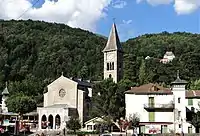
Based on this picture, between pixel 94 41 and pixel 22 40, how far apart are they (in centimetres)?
3002

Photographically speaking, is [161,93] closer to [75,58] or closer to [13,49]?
[75,58]

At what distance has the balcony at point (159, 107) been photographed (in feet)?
207

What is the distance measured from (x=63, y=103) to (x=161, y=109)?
25.7 metres

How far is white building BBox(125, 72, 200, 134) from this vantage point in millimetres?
62875

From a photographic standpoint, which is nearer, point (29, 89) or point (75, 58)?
point (29, 89)

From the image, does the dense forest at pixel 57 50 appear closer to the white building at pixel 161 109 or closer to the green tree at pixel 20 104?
the green tree at pixel 20 104

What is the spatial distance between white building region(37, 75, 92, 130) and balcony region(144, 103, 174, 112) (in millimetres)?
18230

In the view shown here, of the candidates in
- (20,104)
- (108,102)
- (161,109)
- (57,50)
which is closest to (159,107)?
(161,109)

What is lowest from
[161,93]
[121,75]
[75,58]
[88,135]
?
[88,135]

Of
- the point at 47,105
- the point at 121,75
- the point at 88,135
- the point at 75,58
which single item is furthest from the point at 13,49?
the point at 88,135

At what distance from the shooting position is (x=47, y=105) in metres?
85.0

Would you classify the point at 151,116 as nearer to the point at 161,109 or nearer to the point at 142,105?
the point at 161,109

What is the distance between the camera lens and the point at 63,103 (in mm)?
Answer: 83438

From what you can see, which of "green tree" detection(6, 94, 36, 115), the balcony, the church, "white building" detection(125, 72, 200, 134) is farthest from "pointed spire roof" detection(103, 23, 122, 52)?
the balcony
